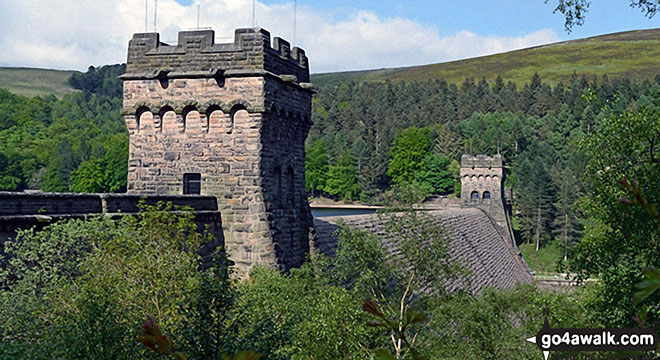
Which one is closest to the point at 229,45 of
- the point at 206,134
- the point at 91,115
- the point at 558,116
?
the point at 206,134

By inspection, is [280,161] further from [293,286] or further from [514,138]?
[514,138]

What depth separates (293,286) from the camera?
15.6m

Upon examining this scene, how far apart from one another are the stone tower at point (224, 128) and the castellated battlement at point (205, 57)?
28 millimetres

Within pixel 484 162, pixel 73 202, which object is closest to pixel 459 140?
pixel 484 162

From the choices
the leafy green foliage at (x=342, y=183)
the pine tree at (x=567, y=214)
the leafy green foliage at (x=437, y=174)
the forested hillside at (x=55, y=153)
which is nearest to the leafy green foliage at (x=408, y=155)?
the leafy green foliage at (x=437, y=174)

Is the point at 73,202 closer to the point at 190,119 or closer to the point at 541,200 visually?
the point at 190,119

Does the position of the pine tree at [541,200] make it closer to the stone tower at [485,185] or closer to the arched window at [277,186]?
the stone tower at [485,185]

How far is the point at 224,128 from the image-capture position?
719 inches

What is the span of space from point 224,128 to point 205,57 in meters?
2.14

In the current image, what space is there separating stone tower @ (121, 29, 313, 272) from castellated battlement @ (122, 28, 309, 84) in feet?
0.09

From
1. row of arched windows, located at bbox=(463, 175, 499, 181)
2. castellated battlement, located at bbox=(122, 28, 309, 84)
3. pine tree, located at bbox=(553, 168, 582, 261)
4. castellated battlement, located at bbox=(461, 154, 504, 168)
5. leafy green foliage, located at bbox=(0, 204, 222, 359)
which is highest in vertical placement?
castellated battlement, located at bbox=(122, 28, 309, 84)

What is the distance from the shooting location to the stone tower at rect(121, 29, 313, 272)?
1798cm

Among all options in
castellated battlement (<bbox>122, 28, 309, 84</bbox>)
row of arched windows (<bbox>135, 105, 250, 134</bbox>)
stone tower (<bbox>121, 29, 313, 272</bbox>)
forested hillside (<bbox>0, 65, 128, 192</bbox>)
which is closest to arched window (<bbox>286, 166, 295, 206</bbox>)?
stone tower (<bbox>121, 29, 313, 272</bbox>)

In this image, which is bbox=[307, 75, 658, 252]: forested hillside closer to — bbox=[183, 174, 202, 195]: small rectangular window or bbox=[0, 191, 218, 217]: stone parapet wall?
bbox=[183, 174, 202, 195]: small rectangular window
